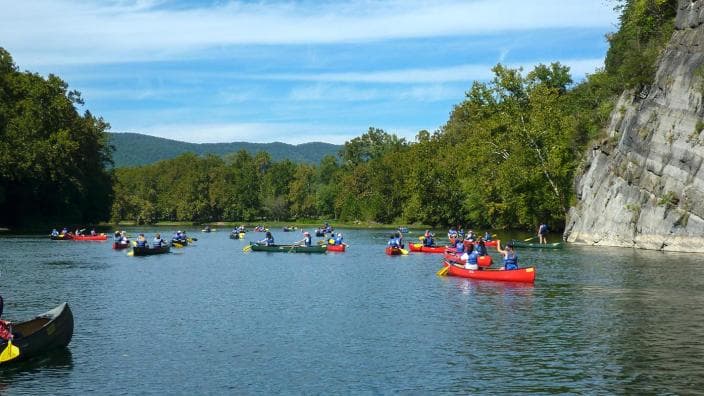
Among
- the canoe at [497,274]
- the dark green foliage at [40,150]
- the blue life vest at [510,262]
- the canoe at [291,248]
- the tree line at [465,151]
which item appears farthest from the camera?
the dark green foliage at [40,150]

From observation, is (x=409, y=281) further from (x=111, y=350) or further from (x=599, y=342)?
(x=111, y=350)

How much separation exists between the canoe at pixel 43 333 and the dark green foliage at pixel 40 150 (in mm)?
80871

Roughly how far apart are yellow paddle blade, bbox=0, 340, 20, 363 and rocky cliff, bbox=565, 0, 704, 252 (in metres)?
45.9

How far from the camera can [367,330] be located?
91.2 feet

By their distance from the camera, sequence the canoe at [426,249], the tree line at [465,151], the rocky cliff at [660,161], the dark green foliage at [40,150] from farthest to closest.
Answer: the dark green foliage at [40,150], the tree line at [465,151], the canoe at [426,249], the rocky cliff at [660,161]

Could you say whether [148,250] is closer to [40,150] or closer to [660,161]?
[660,161]

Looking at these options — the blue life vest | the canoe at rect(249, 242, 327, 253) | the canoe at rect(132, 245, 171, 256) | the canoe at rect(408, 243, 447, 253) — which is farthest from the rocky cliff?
the canoe at rect(132, 245, 171, 256)

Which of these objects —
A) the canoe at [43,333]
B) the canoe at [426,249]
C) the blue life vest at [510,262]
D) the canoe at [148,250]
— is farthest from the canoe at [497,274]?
the canoe at [148,250]

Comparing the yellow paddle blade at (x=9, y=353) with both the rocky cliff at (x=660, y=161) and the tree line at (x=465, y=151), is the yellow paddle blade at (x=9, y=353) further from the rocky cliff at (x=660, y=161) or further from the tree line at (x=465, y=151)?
the tree line at (x=465, y=151)

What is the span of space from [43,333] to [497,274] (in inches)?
977

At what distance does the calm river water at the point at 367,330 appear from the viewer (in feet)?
67.3

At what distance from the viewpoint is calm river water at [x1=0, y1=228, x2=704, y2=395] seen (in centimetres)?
2050

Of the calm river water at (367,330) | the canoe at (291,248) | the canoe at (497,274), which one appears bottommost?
the calm river water at (367,330)

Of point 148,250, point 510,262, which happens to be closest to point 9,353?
point 510,262
